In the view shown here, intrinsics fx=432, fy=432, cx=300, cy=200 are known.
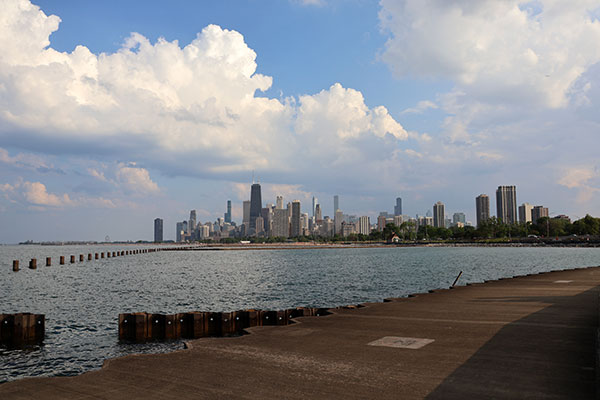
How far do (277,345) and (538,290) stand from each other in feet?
73.4

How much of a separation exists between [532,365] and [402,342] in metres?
3.91

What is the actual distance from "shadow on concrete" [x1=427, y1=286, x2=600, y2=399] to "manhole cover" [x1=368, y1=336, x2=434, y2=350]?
172 centimetres

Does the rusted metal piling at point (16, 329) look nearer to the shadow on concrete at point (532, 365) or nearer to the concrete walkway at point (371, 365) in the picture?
the concrete walkway at point (371, 365)

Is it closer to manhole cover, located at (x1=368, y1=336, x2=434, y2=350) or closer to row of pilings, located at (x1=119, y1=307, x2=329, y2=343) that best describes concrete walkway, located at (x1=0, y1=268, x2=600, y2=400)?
manhole cover, located at (x1=368, y1=336, x2=434, y2=350)

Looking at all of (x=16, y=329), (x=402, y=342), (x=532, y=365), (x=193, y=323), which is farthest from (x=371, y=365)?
(x=16, y=329)

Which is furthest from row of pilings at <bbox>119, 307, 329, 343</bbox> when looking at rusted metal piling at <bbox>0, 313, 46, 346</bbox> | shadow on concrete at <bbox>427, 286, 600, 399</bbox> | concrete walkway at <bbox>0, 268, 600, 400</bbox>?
shadow on concrete at <bbox>427, 286, 600, 399</bbox>

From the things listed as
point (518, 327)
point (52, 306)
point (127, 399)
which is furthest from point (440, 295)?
point (52, 306)

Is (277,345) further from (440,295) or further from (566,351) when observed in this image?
(440,295)

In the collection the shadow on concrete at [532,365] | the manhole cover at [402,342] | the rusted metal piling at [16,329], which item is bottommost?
the rusted metal piling at [16,329]

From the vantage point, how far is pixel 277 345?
13.7 meters

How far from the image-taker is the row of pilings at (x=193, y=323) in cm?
2175

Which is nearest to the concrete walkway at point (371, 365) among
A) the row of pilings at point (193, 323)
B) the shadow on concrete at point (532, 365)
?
the shadow on concrete at point (532, 365)

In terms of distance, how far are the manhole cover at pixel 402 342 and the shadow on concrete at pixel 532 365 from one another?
172cm

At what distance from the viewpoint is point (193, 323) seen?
879 inches
